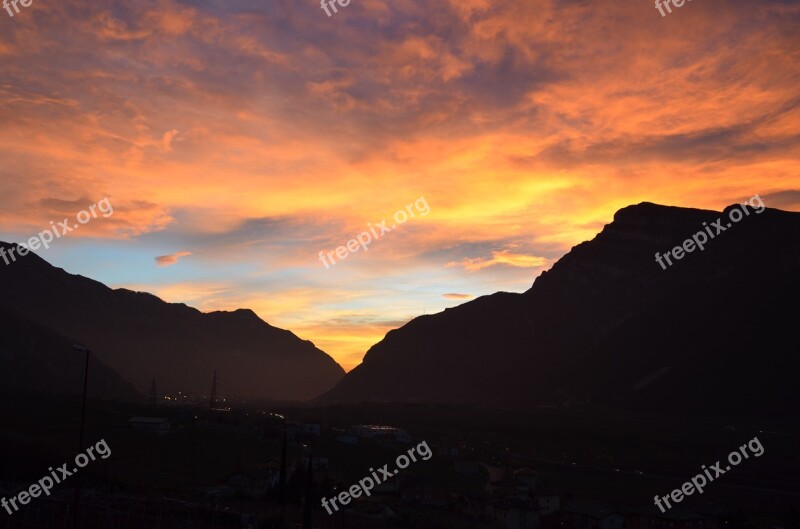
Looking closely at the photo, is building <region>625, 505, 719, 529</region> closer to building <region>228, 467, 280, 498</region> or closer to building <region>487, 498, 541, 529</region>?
building <region>487, 498, 541, 529</region>

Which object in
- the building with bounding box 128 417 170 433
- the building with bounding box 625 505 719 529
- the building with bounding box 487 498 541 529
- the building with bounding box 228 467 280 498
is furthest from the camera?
the building with bounding box 128 417 170 433

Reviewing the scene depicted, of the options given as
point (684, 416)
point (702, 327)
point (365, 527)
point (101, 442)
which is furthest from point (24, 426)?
point (702, 327)

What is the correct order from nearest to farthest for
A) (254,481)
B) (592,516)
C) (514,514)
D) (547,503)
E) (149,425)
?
1. (592,516)
2. (514,514)
3. (254,481)
4. (547,503)
5. (149,425)

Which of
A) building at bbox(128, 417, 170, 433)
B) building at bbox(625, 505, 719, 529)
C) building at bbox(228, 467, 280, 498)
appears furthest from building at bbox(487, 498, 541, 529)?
building at bbox(128, 417, 170, 433)

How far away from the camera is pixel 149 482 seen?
6938 centimetres

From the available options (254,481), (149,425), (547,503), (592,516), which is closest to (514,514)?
(592,516)

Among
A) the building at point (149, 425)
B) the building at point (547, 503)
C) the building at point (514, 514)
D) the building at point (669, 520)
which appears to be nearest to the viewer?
the building at point (669, 520)

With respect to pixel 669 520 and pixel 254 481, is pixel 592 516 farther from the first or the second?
pixel 254 481

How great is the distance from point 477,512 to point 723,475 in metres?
46.6

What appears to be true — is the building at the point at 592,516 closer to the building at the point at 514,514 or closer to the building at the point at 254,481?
the building at the point at 514,514

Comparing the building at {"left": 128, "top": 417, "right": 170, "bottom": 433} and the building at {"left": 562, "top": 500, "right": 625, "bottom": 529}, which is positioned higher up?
the building at {"left": 128, "top": 417, "right": 170, "bottom": 433}

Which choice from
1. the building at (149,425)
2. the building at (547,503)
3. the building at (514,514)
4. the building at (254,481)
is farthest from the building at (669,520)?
the building at (149,425)

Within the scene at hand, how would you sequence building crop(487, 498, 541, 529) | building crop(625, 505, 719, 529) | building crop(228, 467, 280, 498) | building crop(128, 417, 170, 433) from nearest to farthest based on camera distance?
building crop(625, 505, 719, 529)
building crop(487, 498, 541, 529)
building crop(228, 467, 280, 498)
building crop(128, 417, 170, 433)

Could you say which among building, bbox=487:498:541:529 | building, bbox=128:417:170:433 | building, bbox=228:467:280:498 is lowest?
building, bbox=487:498:541:529
